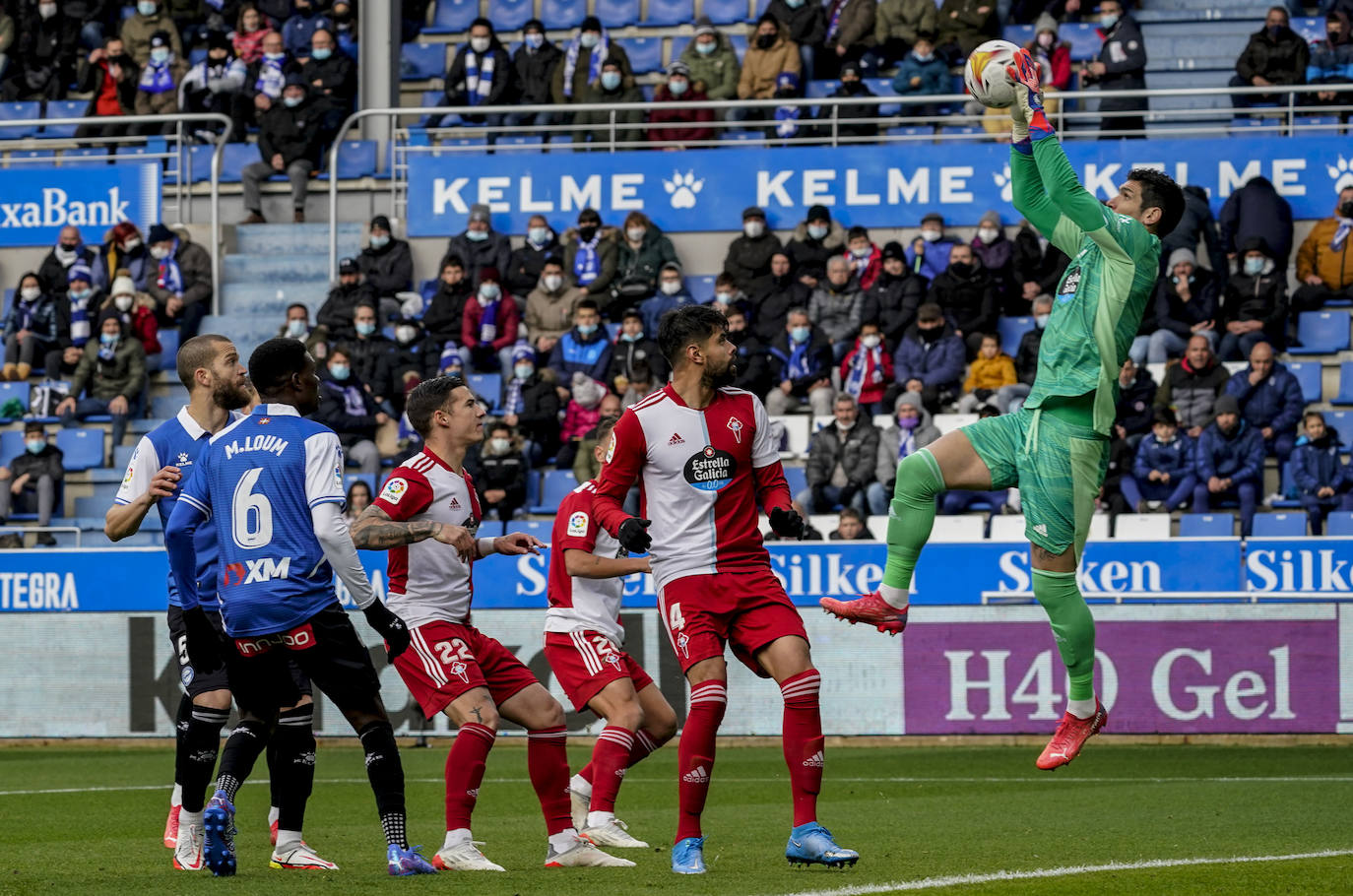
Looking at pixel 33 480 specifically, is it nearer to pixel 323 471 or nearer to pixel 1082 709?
pixel 323 471

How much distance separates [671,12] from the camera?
2447 centimetres

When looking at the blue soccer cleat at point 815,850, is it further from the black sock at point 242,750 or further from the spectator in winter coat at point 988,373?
the spectator in winter coat at point 988,373

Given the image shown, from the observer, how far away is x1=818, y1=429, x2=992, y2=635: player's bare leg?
7777mm

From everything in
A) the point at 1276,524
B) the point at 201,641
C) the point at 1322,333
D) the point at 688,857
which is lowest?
the point at 688,857

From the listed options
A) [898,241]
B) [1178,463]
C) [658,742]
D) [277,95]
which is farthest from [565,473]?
[658,742]

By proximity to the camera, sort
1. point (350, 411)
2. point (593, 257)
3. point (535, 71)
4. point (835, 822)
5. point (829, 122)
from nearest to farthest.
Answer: point (835, 822), point (350, 411), point (593, 257), point (829, 122), point (535, 71)

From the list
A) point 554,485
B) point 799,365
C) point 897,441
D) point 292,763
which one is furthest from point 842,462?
point 292,763

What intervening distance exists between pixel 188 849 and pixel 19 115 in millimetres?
19519

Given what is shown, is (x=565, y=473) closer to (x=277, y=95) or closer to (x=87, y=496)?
(x=87, y=496)

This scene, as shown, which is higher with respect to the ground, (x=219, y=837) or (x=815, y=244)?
(x=815, y=244)

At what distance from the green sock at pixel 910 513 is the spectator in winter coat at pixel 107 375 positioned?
579 inches

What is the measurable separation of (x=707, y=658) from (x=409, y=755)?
7.71 m

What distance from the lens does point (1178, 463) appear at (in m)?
17.5

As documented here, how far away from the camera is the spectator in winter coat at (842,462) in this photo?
17.9 metres
